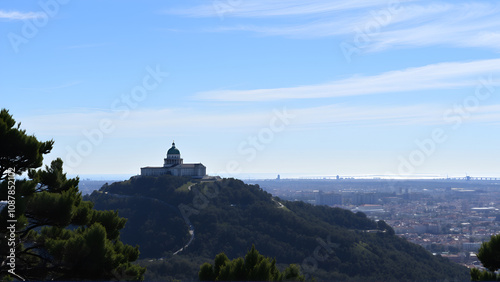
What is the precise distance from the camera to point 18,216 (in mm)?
14891

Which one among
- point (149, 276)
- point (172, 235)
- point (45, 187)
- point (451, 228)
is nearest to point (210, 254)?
point (172, 235)

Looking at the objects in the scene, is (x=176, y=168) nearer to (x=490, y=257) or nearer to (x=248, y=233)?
(x=248, y=233)

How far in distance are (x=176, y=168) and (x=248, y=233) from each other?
19.6m

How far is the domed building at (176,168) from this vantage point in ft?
276

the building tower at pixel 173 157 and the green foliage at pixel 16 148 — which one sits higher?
the building tower at pixel 173 157

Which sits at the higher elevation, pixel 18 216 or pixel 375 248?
pixel 18 216

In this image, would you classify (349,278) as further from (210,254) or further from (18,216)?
(18,216)

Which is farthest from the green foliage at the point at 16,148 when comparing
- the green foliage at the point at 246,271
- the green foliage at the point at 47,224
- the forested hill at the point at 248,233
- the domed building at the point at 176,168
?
the domed building at the point at 176,168

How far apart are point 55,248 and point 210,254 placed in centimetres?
4995

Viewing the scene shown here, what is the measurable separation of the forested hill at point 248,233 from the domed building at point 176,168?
10.7 feet

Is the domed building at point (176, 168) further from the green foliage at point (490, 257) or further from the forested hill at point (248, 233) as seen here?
the green foliage at point (490, 257)

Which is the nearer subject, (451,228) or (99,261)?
(99,261)

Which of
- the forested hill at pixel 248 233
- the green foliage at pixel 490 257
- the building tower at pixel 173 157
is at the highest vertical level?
the building tower at pixel 173 157

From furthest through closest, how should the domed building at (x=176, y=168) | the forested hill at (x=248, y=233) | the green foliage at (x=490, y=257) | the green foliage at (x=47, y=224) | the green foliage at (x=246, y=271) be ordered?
the domed building at (x=176, y=168) → the forested hill at (x=248, y=233) → the green foliage at (x=246, y=271) → the green foliage at (x=490, y=257) → the green foliage at (x=47, y=224)
